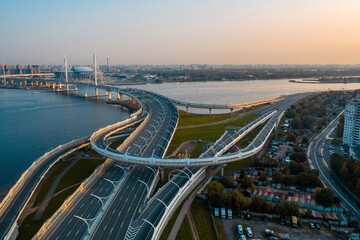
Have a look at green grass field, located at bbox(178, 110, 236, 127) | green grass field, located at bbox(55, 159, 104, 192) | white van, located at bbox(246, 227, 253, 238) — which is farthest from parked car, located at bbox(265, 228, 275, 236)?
green grass field, located at bbox(178, 110, 236, 127)

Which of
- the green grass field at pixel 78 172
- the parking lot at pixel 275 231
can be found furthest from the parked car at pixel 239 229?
the green grass field at pixel 78 172

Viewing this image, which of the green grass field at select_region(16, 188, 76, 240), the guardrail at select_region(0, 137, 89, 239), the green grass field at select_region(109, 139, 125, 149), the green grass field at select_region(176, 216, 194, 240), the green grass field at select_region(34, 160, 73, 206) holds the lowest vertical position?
the green grass field at select_region(16, 188, 76, 240)

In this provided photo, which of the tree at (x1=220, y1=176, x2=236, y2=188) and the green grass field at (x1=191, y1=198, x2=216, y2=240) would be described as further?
the tree at (x1=220, y1=176, x2=236, y2=188)

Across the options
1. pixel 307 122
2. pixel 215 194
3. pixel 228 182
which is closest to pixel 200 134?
pixel 228 182

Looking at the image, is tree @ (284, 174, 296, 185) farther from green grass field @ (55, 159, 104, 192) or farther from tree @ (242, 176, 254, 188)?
green grass field @ (55, 159, 104, 192)

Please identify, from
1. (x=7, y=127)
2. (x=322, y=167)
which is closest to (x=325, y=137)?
(x=322, y=167)

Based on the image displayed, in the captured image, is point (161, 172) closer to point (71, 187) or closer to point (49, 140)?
point (71, 187)
